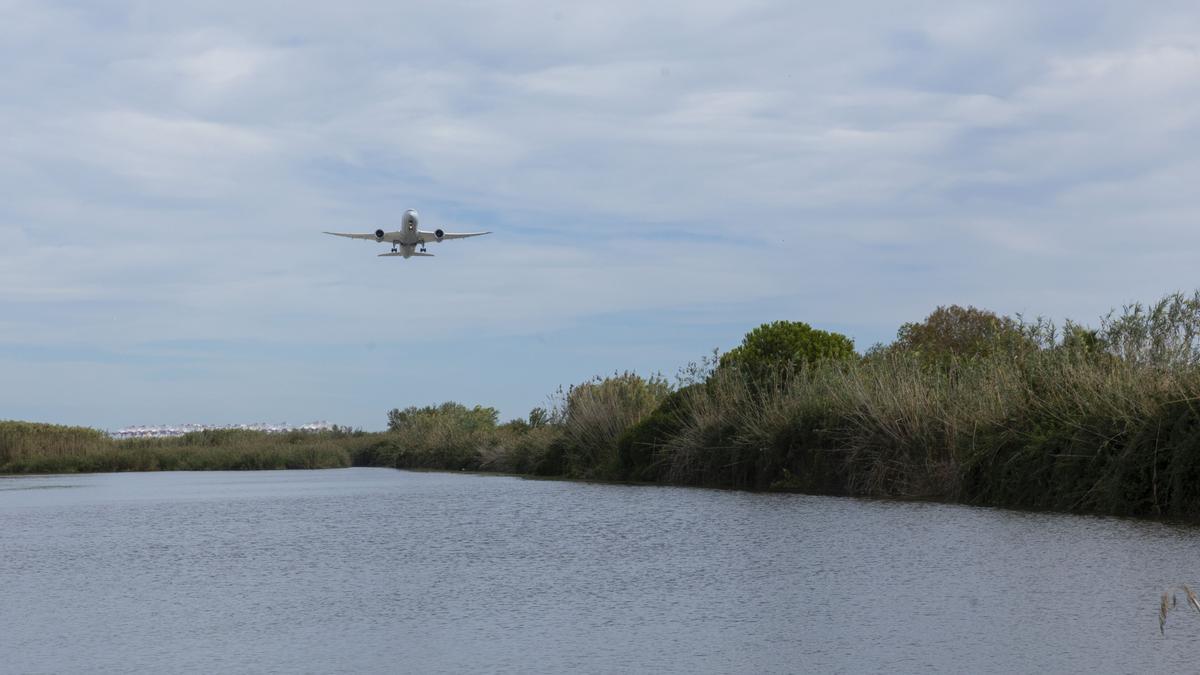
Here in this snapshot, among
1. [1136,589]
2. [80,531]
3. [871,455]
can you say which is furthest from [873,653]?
[871,455]

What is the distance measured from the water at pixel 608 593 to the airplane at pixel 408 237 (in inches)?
978

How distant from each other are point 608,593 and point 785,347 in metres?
22.6

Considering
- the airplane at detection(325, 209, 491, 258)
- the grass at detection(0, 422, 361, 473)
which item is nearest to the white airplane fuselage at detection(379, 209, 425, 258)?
the airplane at detection(325, 209, 491, 258)

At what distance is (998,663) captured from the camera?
6613 mm

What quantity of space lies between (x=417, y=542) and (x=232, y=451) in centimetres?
3856

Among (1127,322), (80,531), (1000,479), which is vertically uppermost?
(1127,322)

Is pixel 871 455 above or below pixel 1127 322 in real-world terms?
below

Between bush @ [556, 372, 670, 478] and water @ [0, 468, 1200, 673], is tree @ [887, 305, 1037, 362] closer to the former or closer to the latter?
bush @ [556, 372, 670, 478]

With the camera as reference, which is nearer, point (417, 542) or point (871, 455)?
point (417, 542)

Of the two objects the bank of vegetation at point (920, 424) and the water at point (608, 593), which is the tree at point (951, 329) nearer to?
the bank of vegetation at point (920, 424)

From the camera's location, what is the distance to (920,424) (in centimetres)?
2128

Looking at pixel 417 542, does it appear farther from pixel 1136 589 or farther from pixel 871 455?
pixel 871 455

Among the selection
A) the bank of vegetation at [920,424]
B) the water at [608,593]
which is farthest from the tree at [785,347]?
the water at [608,593]

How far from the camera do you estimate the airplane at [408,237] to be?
42.2 metres
